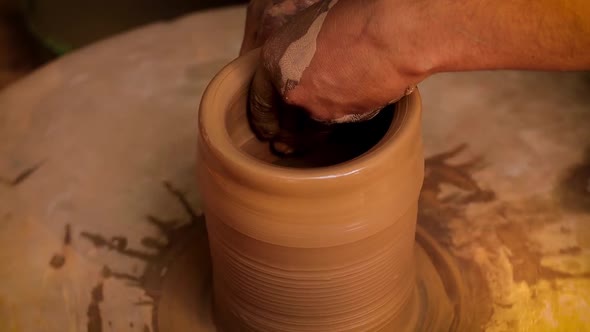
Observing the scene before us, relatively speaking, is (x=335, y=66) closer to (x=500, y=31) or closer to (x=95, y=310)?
(x=500, y=31)

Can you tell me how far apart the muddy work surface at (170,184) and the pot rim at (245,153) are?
1.33 ft

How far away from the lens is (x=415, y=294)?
1269mm

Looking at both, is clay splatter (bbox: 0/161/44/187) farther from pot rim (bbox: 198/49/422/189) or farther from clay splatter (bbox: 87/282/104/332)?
pot rim (bbox: 198/49/422/189)

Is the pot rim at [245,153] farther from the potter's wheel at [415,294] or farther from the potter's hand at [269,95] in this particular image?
the potter's wheel at [415,294]

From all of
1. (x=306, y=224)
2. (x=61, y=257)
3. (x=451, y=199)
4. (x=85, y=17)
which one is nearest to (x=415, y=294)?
(x=451, y=199)

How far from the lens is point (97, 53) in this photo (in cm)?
172

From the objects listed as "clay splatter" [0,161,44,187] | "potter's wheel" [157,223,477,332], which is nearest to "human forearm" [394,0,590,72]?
"potter's wheel" [157,223,477,332]

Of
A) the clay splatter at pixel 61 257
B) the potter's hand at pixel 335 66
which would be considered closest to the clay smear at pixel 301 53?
the potter's hand at pixel 335 66

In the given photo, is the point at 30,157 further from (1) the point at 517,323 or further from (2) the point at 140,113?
(1) the point at 517,323

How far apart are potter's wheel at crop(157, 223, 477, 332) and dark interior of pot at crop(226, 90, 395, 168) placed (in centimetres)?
26

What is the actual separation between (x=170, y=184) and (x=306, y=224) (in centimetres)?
59

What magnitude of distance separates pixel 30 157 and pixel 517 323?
1.00 meters

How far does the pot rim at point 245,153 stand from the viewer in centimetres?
94

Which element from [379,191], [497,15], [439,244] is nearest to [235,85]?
[379,191]
